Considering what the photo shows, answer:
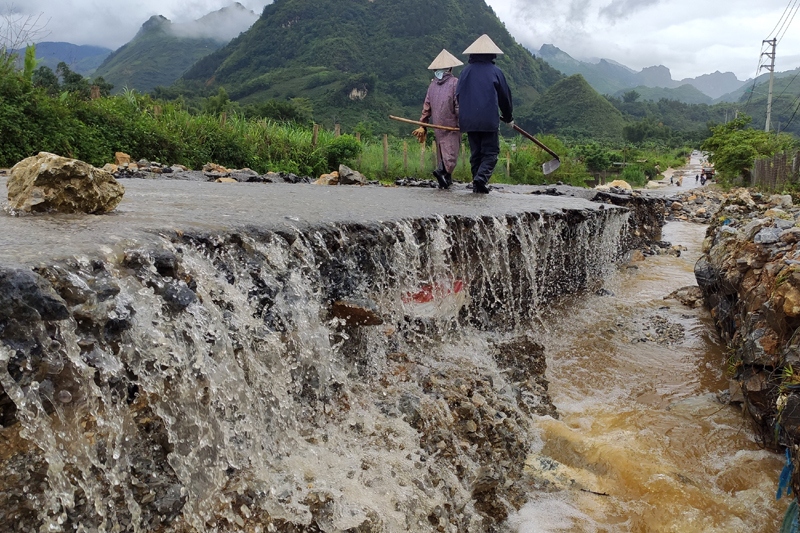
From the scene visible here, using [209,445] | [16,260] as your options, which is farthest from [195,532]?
[16,260]

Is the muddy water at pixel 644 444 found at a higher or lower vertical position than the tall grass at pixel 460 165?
lower

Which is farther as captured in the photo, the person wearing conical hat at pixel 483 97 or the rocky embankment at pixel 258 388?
the person wearing conical hat at pixel 483 97

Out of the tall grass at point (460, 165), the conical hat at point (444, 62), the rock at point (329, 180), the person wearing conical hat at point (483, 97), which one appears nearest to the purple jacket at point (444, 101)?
the conical hat at point (444, 62)

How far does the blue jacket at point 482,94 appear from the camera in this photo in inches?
267

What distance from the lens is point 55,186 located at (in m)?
2.89

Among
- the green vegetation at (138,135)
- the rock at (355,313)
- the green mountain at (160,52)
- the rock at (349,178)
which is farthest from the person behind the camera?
the green mountain at (160,52)

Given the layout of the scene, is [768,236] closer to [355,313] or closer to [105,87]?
[355,313]

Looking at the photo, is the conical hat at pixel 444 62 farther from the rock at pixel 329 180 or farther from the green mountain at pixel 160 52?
the green mountain at pixel 160 52

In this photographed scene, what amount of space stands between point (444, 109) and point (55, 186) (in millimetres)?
5650

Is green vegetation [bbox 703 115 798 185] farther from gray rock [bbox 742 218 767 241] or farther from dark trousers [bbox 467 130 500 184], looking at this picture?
gray rock [bbox 742 218 767 241]

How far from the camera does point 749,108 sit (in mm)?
85688

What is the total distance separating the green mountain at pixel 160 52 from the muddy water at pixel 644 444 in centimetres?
7655

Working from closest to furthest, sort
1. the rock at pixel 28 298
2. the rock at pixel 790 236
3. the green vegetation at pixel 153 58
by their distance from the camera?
1. the rock at pixel 28 298
2. the rock at pixel 790 236
3. the green vegetation at pixel 153 58

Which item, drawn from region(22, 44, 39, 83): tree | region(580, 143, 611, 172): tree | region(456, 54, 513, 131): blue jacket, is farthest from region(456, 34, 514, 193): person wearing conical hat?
region(580, 143, 611, 172): tree
